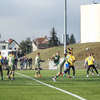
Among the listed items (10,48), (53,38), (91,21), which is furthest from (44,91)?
(53,38)

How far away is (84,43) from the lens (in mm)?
105312

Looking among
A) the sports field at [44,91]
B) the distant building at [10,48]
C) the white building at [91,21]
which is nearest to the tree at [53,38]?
the white building at [91,21]

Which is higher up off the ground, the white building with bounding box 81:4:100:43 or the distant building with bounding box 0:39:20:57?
the white building with bounding box 81:4:100:43

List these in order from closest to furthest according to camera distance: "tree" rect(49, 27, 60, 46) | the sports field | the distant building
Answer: the sports field → the distant building → "tree" rect(49, 27, 60, 46)

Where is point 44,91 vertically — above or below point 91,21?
below

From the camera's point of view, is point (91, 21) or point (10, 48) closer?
point (10, 48)

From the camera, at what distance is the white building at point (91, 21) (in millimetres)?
103000

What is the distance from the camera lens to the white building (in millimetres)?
103000

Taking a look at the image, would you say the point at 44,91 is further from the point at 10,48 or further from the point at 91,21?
the point at 91,21

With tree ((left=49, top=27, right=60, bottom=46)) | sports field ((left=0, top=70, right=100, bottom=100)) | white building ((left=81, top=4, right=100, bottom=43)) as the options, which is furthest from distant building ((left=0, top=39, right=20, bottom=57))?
tree ((left=49, top=27, right=60, bottom=46))

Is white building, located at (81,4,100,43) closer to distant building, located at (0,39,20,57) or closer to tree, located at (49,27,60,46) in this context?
distant building, located at (0,39,20,57)

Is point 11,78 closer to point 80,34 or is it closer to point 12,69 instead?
point 12,69

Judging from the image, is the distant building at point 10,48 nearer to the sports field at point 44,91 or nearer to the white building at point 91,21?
Result: the sports field at point 44,91

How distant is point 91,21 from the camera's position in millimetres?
104000
